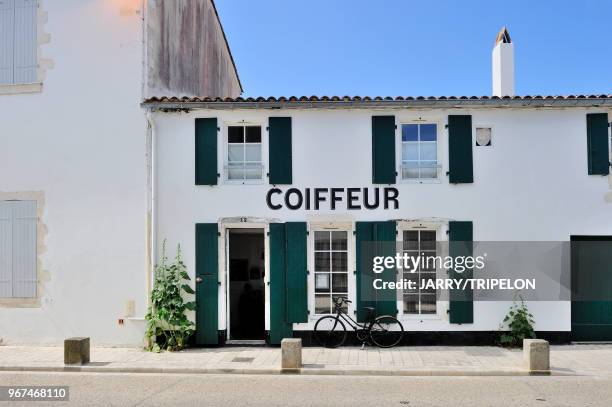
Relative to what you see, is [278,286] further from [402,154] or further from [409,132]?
[409,132]

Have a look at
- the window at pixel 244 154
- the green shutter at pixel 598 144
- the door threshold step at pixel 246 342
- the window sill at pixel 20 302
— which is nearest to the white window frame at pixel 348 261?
the door threshold step at pixel 246 342

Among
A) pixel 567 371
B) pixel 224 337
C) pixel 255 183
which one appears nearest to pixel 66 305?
pixel 224 337

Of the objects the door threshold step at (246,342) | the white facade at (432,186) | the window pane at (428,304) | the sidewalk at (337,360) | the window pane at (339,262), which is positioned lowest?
the sidewalk at (337,360)

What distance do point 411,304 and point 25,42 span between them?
9.56 meters

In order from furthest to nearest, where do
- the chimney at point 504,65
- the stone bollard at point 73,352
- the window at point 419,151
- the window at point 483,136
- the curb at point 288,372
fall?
the chimney at point 504,65 → the window at point 419,151 → the window at point 483,136 → the stone bollard at point 73,352 → the curb at point 288,372

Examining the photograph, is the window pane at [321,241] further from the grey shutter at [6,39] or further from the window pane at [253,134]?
the grey shutter at [6,39]

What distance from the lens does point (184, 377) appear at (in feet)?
30.5

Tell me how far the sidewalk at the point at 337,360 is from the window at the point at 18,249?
119cm

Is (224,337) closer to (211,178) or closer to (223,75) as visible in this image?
(211,178)

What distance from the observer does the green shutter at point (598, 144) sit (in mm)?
11266

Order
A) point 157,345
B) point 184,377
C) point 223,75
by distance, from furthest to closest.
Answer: point 223,75 < point 157,345 < point 184,377

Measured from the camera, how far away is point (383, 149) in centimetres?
1146

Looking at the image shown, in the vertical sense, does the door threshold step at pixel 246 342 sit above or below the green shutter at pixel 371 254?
below

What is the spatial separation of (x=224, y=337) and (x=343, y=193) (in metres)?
3.75
